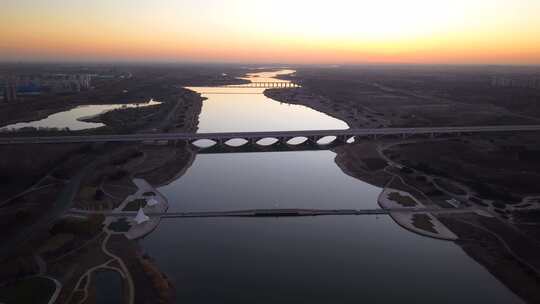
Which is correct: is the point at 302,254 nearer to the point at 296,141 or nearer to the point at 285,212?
the point at 285,212

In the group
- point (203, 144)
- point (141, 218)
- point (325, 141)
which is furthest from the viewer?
point (325, 141)

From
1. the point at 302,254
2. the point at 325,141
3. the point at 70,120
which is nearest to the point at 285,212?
the point at 302,254

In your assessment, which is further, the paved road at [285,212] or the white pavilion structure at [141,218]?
the paved road at [285,212]

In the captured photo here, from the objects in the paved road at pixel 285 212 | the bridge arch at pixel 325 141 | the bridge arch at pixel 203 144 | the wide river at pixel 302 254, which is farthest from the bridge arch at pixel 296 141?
the paved road at pixel 285 212

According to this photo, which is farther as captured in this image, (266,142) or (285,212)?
(266,142)

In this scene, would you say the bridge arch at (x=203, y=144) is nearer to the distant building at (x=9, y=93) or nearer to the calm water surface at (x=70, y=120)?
the calm water surface at (x=70, y=120)

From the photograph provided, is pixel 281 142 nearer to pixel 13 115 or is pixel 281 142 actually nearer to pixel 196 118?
pixel 196 118

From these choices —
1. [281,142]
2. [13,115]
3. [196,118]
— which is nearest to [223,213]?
[281,142]
